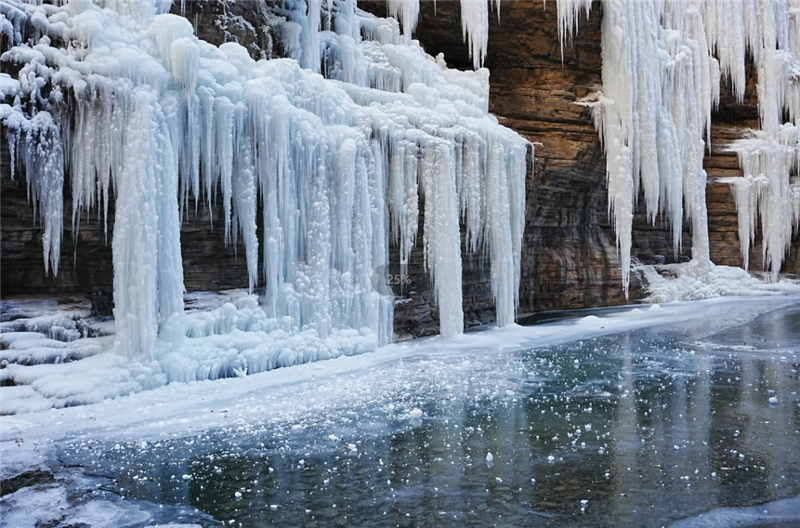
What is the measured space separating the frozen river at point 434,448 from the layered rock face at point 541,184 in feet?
10.2

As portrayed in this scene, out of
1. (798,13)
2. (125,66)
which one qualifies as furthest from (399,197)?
(798,13)

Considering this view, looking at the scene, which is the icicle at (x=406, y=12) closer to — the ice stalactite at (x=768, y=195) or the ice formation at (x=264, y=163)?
the ice formation at (x=264, y=163)

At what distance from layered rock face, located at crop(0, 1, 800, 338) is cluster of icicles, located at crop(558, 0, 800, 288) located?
1.53 feet

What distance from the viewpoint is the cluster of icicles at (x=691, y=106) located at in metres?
16.9

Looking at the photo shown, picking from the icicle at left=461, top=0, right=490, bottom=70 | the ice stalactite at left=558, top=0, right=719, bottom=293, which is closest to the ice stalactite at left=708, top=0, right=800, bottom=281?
the ice stalactite at left=558, top=0, right=719, bottom=293

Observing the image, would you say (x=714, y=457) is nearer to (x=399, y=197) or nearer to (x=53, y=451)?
(x=53, y=451)

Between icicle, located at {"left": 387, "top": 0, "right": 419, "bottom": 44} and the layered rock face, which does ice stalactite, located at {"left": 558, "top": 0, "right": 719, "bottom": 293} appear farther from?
icicle, located at {"left": 387, "top": 0, "right": 419, "bottom": 44}

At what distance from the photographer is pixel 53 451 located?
5.41 m

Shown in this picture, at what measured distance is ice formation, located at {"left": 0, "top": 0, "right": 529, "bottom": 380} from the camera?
299 inches

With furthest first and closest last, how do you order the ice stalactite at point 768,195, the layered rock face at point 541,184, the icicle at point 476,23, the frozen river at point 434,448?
the ice stalactite at point 768,195, the icicle at point 476,23, the layered rock face at point 541,184, the frozen river at point 434,448

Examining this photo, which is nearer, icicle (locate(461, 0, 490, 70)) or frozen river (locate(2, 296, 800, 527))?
frozen river (locate(2, 296, 800, 527))

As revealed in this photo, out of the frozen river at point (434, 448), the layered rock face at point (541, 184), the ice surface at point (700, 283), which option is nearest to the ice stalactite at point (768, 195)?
the layered rock face at point (541, 184)

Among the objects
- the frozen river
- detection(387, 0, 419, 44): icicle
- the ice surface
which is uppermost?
detection(387, 0, 419, 44): icicle

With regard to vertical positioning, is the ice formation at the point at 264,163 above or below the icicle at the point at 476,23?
below
